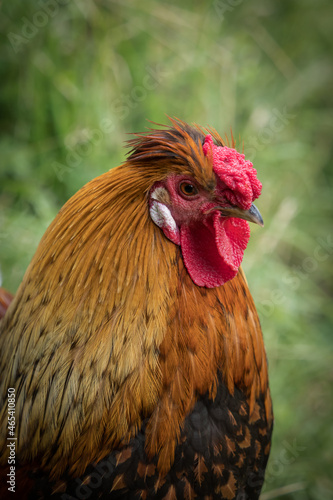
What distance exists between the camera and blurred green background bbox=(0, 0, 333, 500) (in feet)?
12.6

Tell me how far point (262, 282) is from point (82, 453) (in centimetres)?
269

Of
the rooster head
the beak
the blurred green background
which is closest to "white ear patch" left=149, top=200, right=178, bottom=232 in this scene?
the rooster head

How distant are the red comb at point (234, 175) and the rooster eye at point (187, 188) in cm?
10

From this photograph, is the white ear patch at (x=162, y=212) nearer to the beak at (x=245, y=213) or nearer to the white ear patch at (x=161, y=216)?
the white ear patch at (x=161, y=216)

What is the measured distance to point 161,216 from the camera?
5.99ft

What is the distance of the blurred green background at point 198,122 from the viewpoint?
12.6 ft

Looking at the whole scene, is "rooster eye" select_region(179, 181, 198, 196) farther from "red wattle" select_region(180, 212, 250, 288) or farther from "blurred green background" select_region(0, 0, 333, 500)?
"blurred green background" select_region(0, 0, 333, 500)

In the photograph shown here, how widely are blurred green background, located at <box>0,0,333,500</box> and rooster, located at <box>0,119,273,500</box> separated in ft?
6.00

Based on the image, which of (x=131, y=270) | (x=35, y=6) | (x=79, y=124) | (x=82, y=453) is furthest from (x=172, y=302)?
(x=35, y=6)

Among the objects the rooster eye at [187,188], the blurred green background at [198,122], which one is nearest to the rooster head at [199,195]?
the rooster eye at [187,188]

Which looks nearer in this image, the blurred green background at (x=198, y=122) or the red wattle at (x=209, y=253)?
the red wattle at (x=209, y=253)

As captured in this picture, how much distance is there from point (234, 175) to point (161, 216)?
306 millimetres

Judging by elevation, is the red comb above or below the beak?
above

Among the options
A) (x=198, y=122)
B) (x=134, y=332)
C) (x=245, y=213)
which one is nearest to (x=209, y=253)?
(x=245, y=213)
